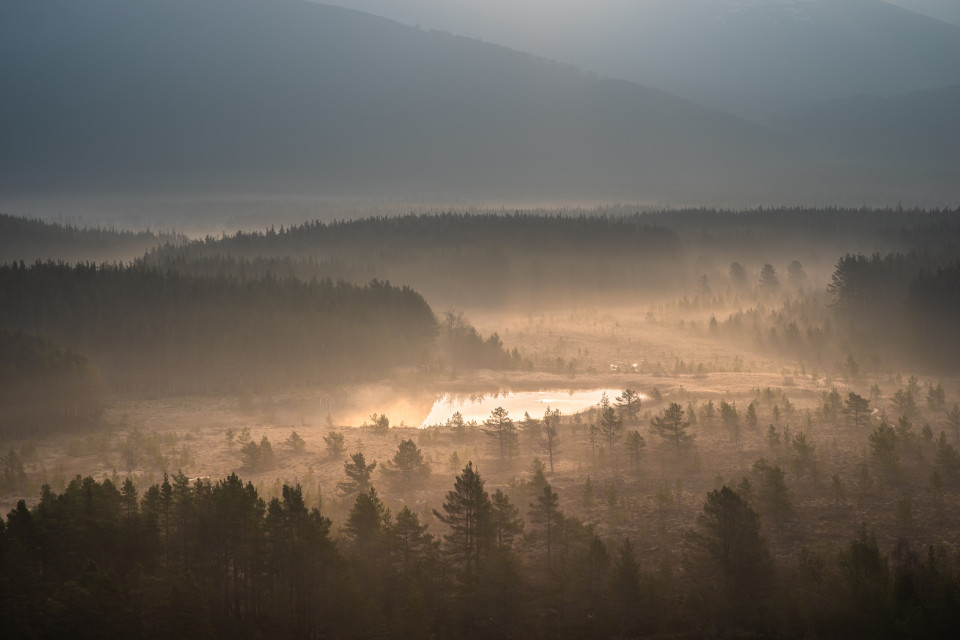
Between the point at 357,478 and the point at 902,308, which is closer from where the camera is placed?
the point at 357,478

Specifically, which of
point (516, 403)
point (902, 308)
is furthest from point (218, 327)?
point (902, 308)

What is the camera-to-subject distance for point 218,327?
105m

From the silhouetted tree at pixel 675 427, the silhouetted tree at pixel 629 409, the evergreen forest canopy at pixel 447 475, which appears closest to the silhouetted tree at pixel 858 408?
the evergreen forest canopy at pixel 447 475

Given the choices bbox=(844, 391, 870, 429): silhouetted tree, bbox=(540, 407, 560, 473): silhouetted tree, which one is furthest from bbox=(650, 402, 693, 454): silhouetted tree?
bbox=(844, 391, 870, 429): silhouetted tree

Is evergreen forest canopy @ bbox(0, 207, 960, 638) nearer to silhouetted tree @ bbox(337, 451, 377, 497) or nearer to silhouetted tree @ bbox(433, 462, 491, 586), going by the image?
silhouetted tree @ bbox(433, 462, 491, 586)

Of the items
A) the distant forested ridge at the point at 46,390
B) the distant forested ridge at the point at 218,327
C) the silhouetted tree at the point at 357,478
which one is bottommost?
the silhouetted tree at the point at 357,478

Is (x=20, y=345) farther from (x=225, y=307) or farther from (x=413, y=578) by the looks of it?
(x=413, y=578)

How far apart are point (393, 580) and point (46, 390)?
53743 millimetres

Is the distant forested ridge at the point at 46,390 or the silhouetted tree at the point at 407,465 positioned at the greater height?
the distant forested ridge at the point at 46,390

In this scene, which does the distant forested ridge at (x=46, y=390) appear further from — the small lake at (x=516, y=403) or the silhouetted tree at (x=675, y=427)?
the silhouetted tree at (x=675, y=427)

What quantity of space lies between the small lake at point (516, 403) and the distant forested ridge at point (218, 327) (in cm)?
1541

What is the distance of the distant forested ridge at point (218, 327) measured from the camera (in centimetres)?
10100

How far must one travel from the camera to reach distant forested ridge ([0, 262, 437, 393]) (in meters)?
101

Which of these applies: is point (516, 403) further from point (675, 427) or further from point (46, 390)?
point (46, 390)
